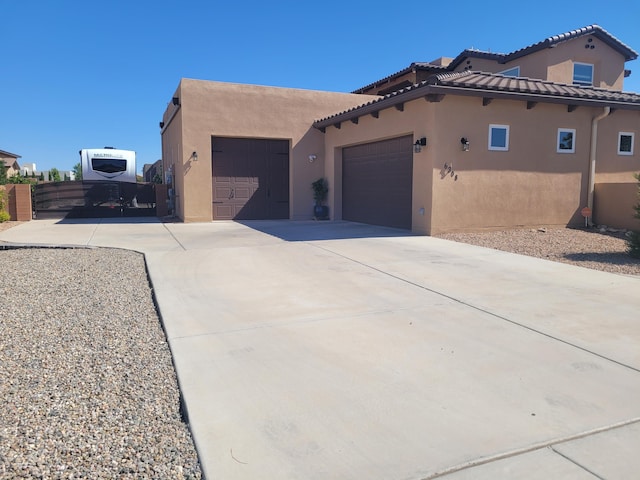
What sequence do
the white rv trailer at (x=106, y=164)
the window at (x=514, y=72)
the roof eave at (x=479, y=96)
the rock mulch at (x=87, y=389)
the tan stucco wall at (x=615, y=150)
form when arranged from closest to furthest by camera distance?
the rock mulch at (x=87, y=389), the roof eave at (x=479, y=96), the tan stucco wall at (x=615, y=150), the window at (x=514, y=72), the white rv trailer at (x=106, y=164)

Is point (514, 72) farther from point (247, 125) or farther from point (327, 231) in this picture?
point (327, 231)

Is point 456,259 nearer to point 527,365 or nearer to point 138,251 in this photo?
point 527,365

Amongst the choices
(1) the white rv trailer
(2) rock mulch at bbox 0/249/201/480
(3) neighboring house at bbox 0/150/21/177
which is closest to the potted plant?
(1) the white rv trailer

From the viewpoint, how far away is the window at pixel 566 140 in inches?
536

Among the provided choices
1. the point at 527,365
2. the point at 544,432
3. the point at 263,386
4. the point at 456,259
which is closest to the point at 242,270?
the point at 456,259

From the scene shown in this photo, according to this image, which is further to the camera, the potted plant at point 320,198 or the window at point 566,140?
the potted plant at point 320,198

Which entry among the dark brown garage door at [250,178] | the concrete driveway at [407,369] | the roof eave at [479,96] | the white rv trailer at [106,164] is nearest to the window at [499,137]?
the roof eave at [479,96]

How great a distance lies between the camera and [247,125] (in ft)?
56.9

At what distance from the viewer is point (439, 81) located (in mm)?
11484

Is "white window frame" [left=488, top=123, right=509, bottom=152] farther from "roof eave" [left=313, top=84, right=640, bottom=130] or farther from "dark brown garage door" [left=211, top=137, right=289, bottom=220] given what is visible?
"dark brown garage door" [left=211, top=137, right=289, bottom=220]

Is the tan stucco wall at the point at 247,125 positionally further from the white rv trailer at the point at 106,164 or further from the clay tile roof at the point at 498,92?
the white rv trailer at the point at 106,164

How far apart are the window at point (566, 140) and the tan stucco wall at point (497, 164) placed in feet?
0.41

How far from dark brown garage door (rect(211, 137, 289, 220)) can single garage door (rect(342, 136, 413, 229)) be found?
2509 mm

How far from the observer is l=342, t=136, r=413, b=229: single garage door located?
13.6 meters
